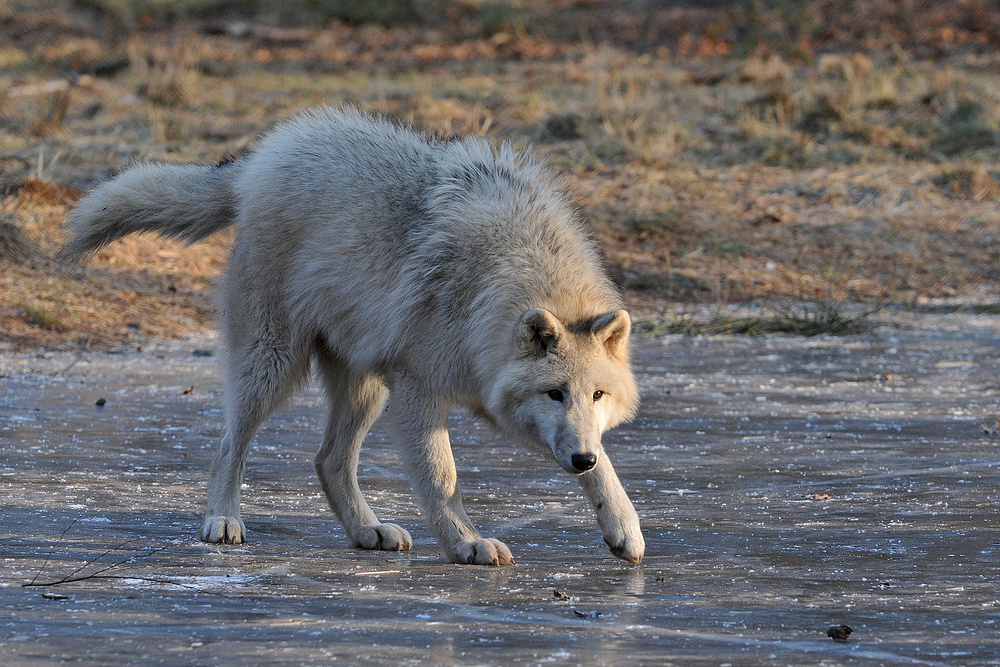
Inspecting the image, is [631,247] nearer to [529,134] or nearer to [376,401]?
[529,134]

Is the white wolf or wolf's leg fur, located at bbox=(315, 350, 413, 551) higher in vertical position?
the white wolf

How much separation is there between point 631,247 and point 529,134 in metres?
3.87

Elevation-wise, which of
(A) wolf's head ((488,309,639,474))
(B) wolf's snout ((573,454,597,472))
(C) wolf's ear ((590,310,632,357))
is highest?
(C) wolf's ear ((590,310,632,357))

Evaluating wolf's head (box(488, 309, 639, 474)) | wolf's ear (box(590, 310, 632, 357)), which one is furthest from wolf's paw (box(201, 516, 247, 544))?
wolf's ear (box(590, 310, 632, 357))

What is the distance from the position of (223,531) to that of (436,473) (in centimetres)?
89

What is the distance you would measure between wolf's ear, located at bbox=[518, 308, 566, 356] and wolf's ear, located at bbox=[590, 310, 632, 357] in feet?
0.49

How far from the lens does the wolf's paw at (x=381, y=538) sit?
17.7 ft

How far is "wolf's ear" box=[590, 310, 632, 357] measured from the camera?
5.38 m

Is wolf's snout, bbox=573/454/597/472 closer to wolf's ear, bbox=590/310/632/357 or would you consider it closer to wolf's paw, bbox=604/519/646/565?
wolf's paw, bbox=604/519/646/565

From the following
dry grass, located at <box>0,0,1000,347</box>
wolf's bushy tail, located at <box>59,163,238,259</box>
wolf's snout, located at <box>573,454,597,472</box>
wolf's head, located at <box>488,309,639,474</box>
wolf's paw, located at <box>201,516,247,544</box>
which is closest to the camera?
wolf's snout, located at <box>573,454,597,472</box>

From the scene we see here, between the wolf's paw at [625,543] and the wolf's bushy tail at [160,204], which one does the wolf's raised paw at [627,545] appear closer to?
the wolf's paw at [625,543]

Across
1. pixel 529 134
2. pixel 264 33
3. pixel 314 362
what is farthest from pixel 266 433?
pixel 264 33

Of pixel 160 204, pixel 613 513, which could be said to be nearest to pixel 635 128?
pixel 160 204

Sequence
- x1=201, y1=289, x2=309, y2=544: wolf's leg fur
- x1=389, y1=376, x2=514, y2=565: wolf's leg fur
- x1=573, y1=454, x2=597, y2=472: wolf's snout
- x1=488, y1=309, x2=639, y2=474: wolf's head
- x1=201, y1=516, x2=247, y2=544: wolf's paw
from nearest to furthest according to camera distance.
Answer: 1. x1=573, y1=454, x2=597, y2=472: wolf's snout
2. x1=389, y1=376, x2=514, y2=565: wolf's leg fur
3. x1=488, y1=309, x2=639, y2=474: wolf's head
4. x1=201, y1=516, x2=247, y2=544: wolf's paw
5. x1=201, y1=289, x2=309, y2=544: wolf's leg fur
